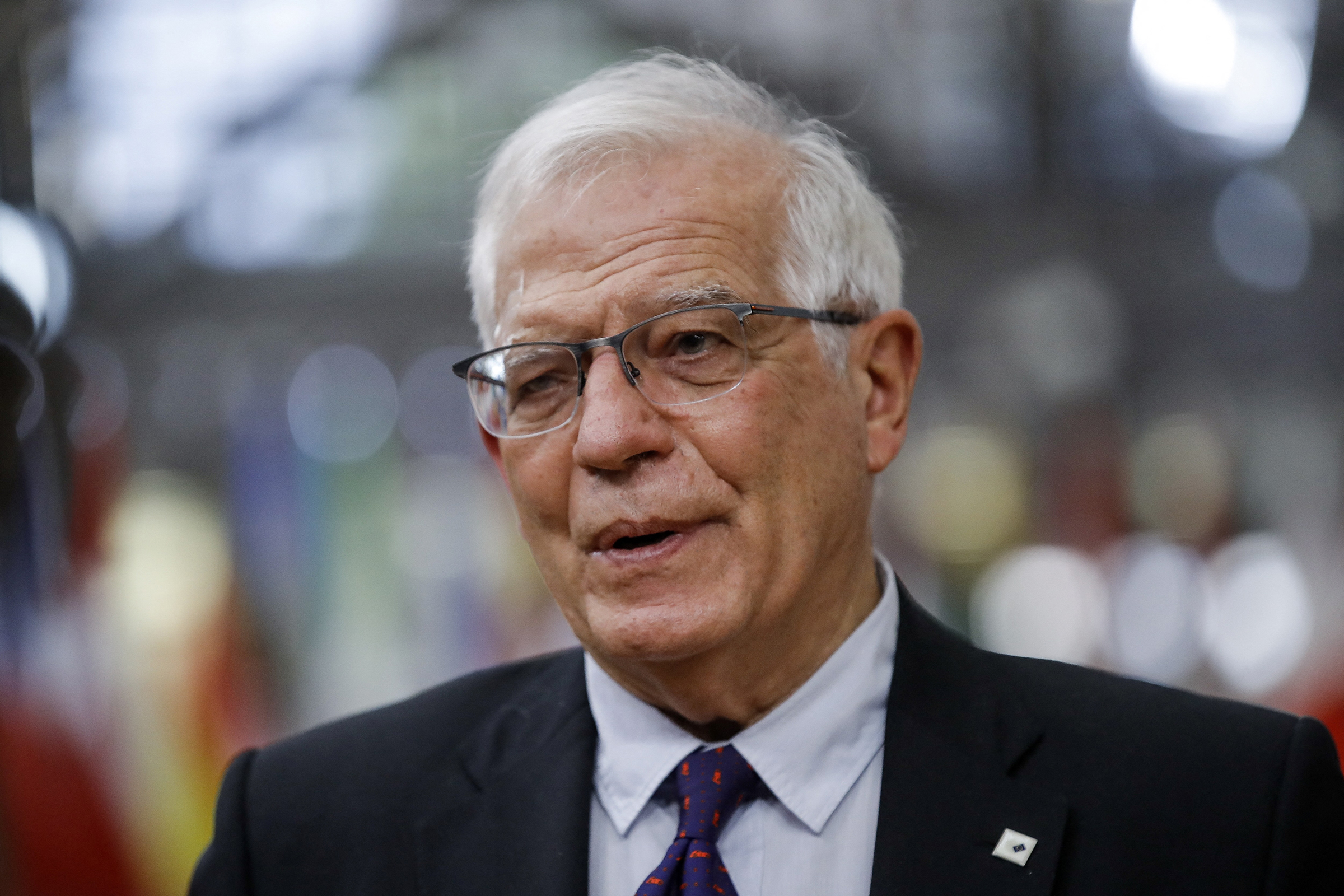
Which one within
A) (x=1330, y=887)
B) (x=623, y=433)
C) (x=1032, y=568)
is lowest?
(x=1032, y=568)

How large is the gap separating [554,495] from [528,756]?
0.41 m

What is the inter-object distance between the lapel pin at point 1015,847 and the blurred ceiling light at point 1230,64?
303cm

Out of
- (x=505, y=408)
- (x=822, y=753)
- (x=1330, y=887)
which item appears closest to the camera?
(x=1330, y=887)

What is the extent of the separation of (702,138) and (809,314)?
0.30 m

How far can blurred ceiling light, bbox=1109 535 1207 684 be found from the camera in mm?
3859

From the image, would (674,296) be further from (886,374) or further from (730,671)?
(730,671)

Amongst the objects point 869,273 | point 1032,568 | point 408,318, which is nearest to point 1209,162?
point 1032,568

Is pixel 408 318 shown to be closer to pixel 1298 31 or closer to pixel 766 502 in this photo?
pixel 766 502

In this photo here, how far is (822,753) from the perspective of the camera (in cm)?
143

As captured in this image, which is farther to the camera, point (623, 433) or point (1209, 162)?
point (1209, 162)

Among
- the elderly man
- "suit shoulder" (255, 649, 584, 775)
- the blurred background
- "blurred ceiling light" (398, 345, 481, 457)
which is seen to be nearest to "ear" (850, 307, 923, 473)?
the elderly man

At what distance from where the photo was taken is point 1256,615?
354 cm

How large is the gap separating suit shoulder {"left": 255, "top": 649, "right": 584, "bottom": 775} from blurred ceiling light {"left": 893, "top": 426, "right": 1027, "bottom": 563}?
2733 mm

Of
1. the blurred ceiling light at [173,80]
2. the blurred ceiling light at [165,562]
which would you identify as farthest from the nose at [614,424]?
the blurred ceiling light at [173,80]
